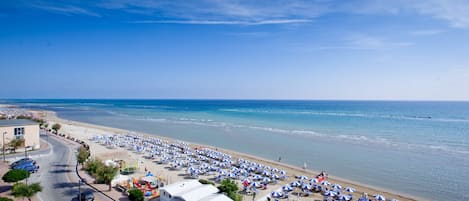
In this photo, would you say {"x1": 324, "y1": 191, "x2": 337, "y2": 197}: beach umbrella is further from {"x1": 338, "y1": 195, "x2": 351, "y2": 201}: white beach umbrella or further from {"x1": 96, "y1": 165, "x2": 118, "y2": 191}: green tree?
{"x1": 96, "y1": 165, "x2": 118, "y2": 191}: green tree

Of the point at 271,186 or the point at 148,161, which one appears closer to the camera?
the point at 271,186

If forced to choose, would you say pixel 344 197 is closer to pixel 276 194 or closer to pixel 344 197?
pixel 344 197

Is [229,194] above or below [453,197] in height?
above

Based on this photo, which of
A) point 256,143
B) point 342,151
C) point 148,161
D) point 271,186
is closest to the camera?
point 271,186

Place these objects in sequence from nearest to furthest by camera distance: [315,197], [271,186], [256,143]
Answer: [315,197], [271,186], [256,143]

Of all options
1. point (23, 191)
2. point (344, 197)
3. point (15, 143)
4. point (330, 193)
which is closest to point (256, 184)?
point (330, 193)

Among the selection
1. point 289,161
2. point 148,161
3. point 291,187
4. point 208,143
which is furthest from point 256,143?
point 291,187

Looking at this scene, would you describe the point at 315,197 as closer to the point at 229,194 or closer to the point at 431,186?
the point at 229,194

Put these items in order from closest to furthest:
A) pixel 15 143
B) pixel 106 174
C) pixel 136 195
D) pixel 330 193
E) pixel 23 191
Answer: pixel 23 191, pixel 136 195, pixel 106 174, pixel 330 193, pixel 15 143
